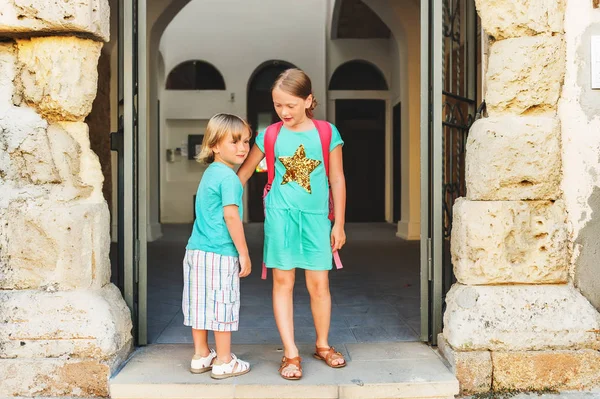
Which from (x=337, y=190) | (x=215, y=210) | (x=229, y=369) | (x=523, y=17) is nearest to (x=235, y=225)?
(x=215, y=210)

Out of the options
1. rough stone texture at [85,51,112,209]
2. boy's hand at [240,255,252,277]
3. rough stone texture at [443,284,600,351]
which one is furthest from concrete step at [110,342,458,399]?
rough stone texture at [85,51,112,209]

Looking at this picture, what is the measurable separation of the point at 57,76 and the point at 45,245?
2.76 ft

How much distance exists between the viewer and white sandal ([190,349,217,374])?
291cm

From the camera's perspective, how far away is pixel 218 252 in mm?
2848

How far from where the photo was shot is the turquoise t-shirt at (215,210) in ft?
9.25

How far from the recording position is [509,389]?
2863 millimetres

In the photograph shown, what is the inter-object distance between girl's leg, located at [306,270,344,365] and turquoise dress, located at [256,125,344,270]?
2.6 inches

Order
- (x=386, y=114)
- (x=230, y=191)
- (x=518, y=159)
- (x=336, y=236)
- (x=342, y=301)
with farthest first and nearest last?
(x=386, y=114)
(x=342, y=301)
(x=336, y=236)
(x=518, y=159)
(x=230, y=191)

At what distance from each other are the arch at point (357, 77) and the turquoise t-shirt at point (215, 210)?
482 inches

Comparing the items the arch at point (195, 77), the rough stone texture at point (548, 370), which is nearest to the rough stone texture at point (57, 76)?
the rough stone texture at point (548, 370)

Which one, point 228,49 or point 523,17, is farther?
point 228,49

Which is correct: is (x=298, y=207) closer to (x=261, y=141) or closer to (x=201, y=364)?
(x=261, y=141)

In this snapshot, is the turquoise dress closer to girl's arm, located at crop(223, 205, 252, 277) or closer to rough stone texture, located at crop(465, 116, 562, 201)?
girl's arm, located at crop(223, 205, 252, 277)

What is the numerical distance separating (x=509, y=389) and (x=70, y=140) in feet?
8.30
